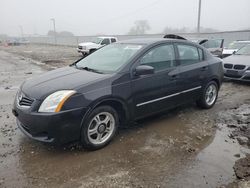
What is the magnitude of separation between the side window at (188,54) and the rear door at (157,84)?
23 cm

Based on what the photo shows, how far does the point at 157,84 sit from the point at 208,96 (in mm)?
1993

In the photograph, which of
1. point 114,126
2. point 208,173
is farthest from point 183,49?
point 208,173

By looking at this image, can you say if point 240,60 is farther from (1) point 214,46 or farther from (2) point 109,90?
(2) point 109,90

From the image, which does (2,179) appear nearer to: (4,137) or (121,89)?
(4,137)

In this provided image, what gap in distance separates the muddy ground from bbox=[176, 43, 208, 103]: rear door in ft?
1.92

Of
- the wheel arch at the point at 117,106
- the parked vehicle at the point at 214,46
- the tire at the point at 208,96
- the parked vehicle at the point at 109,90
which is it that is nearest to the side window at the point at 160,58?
the parked vehicle at the point at 109,90

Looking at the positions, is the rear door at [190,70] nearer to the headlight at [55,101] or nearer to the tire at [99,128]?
the tire at [99,128]

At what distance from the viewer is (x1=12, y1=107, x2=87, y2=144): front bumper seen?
326cm

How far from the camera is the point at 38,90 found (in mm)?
3557

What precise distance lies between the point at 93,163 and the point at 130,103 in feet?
3.80

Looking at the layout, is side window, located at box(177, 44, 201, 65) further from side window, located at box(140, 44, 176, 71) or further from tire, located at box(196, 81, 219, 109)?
tire, located at box(196, 81, 219, 109)

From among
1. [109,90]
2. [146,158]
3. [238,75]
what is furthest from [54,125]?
[238,75]

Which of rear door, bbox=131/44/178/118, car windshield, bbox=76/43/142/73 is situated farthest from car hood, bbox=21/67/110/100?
rear door, bbox=131/44/178/118

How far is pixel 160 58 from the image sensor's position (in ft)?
14.7
